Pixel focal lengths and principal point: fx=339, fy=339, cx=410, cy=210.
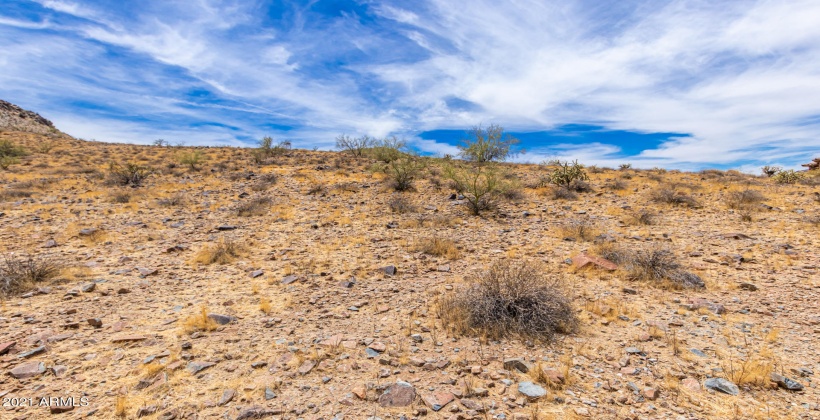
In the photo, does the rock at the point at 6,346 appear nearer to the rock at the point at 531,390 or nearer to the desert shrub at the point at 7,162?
the rock at the point at 531,390

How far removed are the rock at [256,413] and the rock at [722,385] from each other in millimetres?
4309

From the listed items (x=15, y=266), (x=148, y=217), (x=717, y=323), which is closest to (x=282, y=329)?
(x=15, y=266)

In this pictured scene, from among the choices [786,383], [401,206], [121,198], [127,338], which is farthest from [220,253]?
[786,383]

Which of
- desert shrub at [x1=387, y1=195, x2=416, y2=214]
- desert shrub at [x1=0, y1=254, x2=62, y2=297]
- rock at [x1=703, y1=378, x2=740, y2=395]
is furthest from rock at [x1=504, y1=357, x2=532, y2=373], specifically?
desert shrub at [x1=387, y1=195, x2=416, y2=214]

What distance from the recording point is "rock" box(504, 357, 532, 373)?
12.4 ft

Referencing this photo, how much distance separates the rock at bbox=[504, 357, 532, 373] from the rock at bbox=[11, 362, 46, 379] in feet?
17.0

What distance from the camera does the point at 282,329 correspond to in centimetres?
487

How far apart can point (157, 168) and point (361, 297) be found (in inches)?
867

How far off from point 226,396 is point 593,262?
22.0ft

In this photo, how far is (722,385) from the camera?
344 cm

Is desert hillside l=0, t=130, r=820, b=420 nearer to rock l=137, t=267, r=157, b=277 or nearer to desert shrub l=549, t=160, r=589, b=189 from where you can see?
rock l=137, t=267, r=157, b=277

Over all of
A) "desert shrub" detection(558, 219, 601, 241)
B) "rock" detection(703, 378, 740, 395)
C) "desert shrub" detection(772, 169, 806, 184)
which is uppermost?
"desert shrub" detection(772, 169, 806, 184)

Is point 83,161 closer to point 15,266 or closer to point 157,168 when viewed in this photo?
point 157,168

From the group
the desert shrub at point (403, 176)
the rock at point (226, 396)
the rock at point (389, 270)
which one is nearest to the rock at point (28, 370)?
the rock at point (226, 396)
